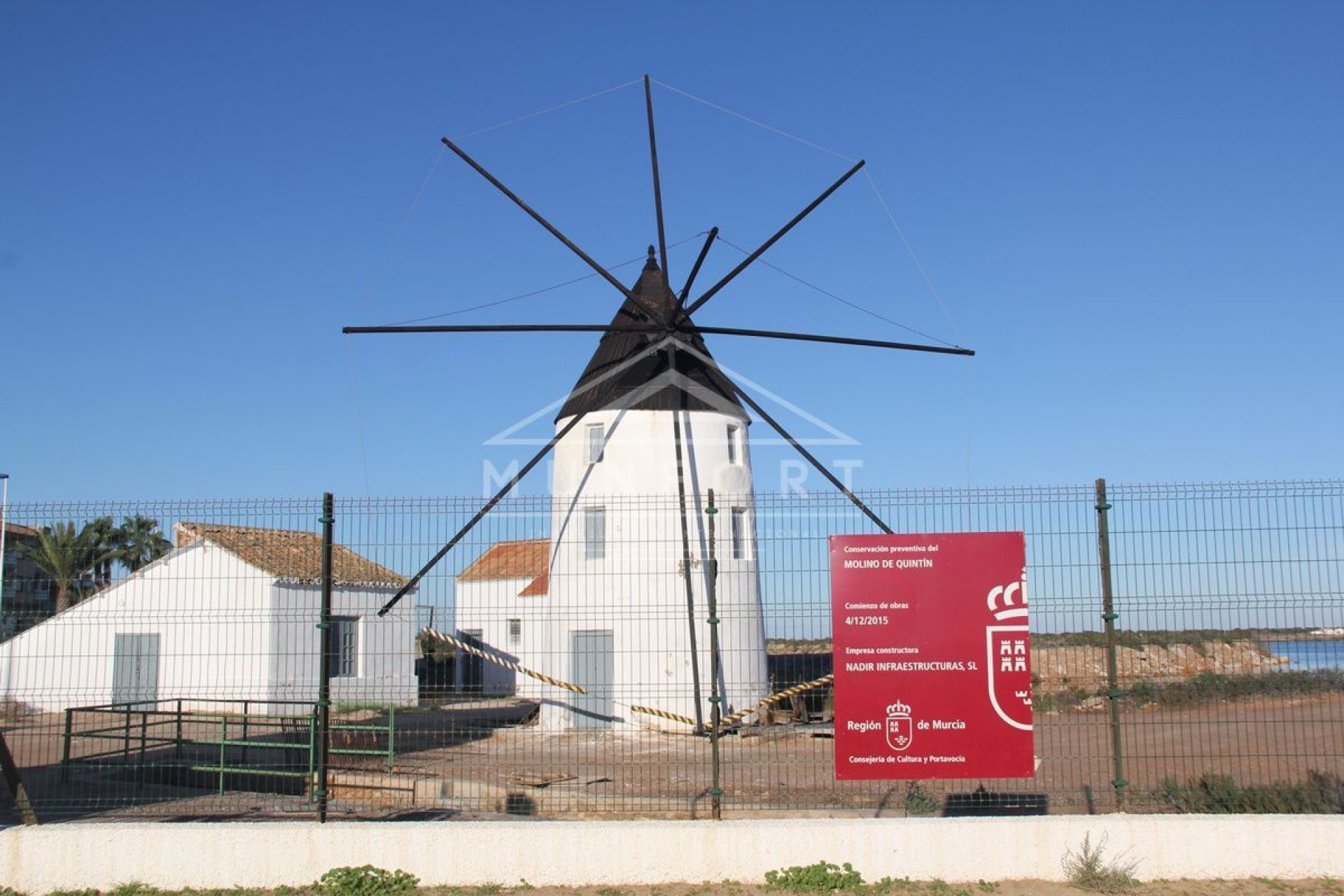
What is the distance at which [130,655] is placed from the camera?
9.67 metres

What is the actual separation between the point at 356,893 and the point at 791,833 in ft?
10.9

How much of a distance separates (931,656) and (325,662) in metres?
5.00

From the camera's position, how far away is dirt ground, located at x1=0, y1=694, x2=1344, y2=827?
967cm

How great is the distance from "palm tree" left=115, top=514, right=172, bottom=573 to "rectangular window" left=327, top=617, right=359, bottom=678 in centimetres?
179

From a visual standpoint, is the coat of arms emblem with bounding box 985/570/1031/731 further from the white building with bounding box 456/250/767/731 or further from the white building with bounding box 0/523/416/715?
the white building with bounding box 0/523/416/715

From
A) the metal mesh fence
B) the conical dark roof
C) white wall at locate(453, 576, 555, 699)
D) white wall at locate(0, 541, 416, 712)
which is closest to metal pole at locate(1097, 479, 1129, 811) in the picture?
the metal mesh fence

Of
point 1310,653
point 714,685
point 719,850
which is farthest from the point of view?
point 1310,653

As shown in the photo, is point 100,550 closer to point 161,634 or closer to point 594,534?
point 161,634

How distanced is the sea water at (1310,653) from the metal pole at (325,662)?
7.64 m

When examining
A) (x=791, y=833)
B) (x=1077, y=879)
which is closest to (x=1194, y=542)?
(x=1077, y=879)

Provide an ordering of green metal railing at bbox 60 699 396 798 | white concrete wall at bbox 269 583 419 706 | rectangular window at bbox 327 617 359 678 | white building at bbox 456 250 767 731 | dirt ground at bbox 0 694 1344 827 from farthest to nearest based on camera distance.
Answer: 1. green metal railing at bbox 60 699 396 798
2. white building at bbox 456 250 767 731
3. rectangular window at bbox 327 617 359 678
4. white concrete wall at bbox 269 583 419 706
5. dirt ground at bbox 0 694 1344 827

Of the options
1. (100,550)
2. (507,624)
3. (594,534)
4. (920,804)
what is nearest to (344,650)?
(100,550)

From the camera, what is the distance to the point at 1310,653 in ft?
29.1

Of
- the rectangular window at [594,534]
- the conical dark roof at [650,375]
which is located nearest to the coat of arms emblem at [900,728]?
the rectangular window at [594,534]
